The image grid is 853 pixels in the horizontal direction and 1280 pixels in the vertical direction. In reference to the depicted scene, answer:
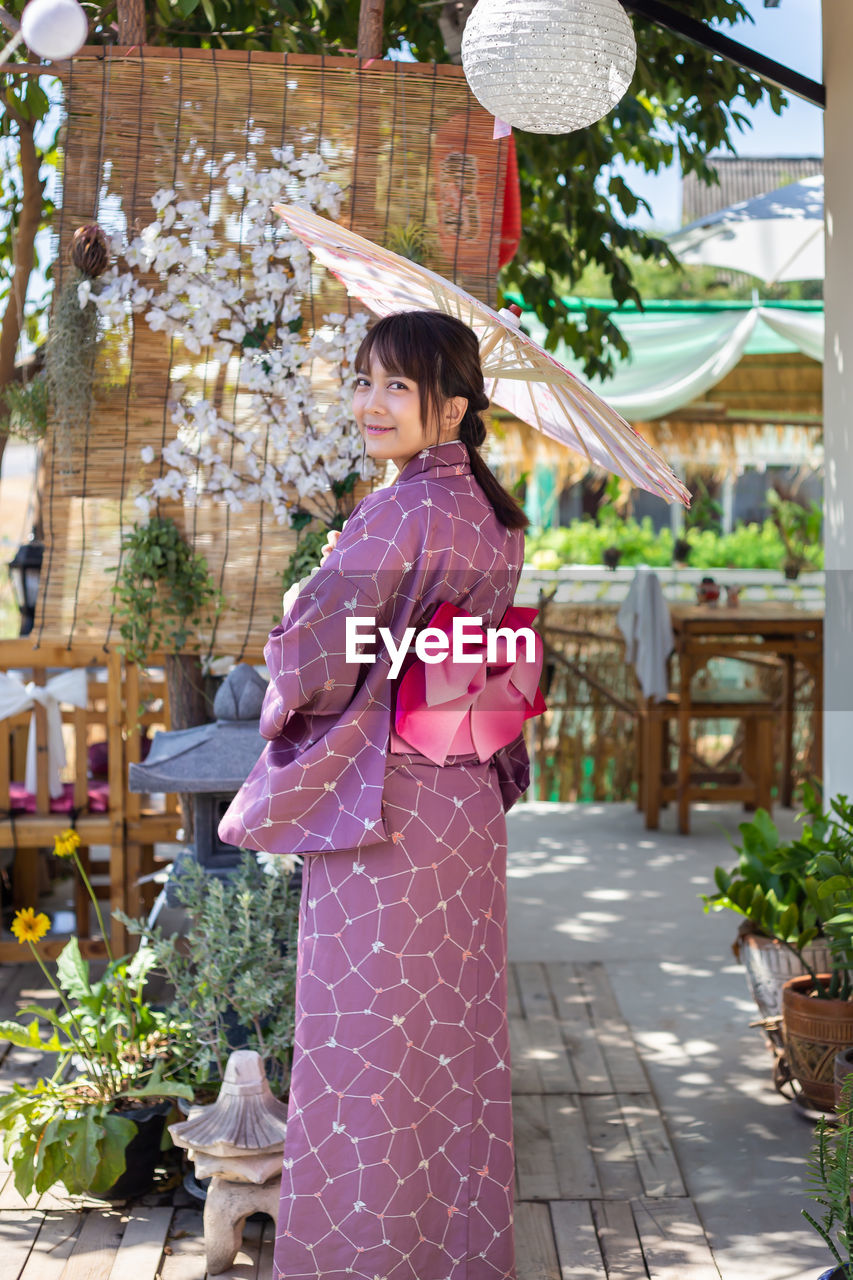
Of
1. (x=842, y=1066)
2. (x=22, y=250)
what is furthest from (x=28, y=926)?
(x=22, y=250)

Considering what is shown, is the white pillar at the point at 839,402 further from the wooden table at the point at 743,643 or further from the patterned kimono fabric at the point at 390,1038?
the wooden table at the point at 743,643

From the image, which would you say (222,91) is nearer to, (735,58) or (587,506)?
(735,58)

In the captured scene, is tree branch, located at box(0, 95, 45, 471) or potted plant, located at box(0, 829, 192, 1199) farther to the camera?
tree branch, located at box(0, 95, 45, 471)

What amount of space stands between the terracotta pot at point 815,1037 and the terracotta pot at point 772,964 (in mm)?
97

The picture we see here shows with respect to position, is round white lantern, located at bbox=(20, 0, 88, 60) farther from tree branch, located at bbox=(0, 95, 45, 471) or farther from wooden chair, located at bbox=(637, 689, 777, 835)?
wooden chair, located at bbox=(637, 689, 777, 835)

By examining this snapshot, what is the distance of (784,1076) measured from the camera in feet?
10.7

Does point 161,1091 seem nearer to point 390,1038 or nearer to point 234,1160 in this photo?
point 234,1160

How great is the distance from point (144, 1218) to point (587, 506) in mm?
9694

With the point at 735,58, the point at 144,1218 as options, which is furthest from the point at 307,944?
the point at 735,58

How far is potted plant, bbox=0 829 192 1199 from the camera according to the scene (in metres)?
2.60

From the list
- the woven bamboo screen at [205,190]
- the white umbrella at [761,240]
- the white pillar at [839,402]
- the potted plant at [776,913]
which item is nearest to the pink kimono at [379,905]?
the woven bamboo screen at [205,190]

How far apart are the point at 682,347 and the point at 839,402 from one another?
10.9ft

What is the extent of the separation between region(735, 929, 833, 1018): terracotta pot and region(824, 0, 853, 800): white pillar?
44cm

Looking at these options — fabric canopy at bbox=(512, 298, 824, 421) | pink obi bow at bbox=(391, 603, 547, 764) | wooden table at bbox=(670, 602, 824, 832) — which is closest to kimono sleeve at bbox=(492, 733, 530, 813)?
pink obi bow at bbox=(391, 603, 547, 764)
